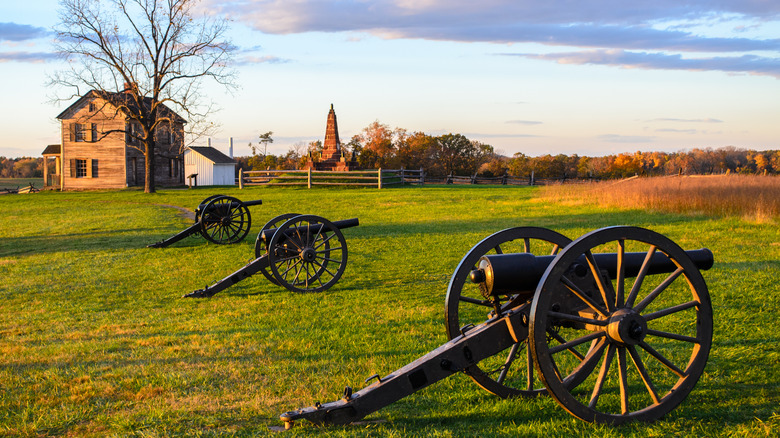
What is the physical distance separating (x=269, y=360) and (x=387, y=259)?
6243mm

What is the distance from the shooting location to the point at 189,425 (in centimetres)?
398

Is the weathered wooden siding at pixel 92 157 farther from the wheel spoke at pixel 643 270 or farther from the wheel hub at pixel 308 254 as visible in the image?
the wheel spoke at pixel 643 270

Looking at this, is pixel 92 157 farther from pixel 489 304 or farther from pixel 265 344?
pixel 489 304

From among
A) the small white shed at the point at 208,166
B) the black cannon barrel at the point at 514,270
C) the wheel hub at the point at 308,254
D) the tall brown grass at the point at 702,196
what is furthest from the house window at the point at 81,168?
the black cannon barrel at the point at 514,270

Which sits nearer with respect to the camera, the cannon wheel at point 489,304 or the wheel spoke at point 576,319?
the wheel spoke at point 576,319

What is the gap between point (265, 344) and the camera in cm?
597

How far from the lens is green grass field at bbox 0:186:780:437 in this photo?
4.00 m

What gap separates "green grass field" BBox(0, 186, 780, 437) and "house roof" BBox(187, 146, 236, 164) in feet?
122

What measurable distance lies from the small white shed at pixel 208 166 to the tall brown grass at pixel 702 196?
34.8 meters

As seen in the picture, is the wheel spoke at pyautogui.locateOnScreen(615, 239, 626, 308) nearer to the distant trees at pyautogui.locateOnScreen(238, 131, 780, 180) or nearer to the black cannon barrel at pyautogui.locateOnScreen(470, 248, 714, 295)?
the black cannon barrel at pyautogui.locateOnScreen(470, 248, 714, 295)

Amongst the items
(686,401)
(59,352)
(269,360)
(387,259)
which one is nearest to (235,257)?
(387,259)

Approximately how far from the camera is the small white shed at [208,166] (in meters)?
50.6

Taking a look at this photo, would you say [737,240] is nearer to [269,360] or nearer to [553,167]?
[269,360]

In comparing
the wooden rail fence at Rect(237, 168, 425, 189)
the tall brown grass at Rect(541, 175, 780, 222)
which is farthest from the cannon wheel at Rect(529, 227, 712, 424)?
the wooden rail fence at Rect(237, 168, 425, 189)
